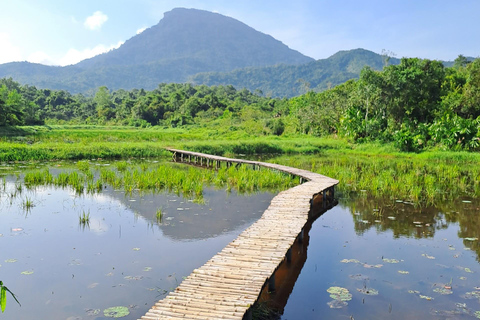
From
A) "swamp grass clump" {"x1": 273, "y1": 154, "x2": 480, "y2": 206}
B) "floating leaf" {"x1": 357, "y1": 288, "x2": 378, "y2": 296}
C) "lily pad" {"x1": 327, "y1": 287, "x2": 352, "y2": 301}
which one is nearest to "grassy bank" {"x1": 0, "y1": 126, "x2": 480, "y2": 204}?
"swamp grass clump" {"x1": 273, "y1": 154, "x2": 480, "y2": 206}

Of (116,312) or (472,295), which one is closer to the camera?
(116,312)

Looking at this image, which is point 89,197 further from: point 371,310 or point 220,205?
point 371,310

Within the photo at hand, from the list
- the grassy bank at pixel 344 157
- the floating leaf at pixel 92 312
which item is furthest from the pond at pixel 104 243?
the grassy bank at pixel 344 157

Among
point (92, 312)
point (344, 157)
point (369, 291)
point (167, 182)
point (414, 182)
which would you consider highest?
point (344, 157)

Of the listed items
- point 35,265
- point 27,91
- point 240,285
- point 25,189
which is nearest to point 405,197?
point 240,285

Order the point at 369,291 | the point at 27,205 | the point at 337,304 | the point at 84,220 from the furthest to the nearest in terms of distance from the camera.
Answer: the point at 27,205 < the point at 84,220 < the point at 369,291 < the point at 337,304

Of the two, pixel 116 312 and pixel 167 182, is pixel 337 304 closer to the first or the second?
pixel 116 312

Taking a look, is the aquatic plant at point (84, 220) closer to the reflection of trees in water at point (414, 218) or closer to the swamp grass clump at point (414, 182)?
the reflection of trees in water at point (414, 218)

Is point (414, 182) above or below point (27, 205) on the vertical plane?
above

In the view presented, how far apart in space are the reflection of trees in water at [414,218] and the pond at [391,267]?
0.7 inches

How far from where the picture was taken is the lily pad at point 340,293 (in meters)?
5.04

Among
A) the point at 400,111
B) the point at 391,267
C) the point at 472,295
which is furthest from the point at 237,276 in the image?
the point at 400,111

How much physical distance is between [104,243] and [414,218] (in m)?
6.43

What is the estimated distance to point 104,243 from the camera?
691 cm
